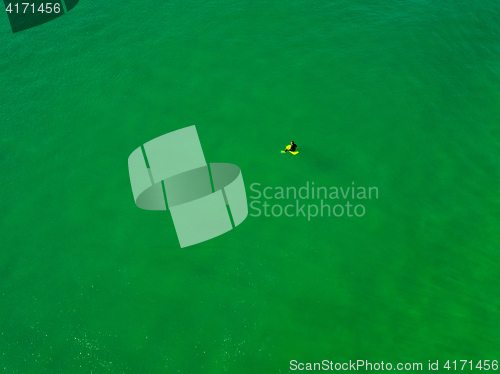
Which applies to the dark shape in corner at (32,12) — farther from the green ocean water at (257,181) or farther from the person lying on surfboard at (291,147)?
the person lying on surfboard at (291,147)

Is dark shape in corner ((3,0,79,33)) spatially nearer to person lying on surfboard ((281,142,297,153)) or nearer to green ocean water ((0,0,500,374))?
green ocean water ((0,0,500,374))

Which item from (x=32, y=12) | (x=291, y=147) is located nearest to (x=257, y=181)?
(x=291, y=147)

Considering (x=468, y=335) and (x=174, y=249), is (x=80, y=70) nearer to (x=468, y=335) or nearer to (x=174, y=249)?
(x=174, y=249)

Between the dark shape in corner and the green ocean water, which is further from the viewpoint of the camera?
the dark shape in corner

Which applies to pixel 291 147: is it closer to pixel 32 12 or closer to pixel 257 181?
pixel 257 181

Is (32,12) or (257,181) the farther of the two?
(32,12)

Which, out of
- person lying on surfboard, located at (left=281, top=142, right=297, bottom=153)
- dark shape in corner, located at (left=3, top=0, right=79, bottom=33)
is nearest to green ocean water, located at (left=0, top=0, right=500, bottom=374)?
person lying on surfboard, located at (left=281, top=142, right=297, bottom=153)
